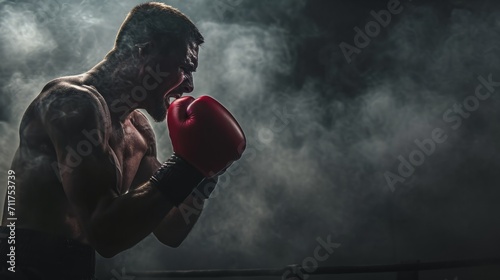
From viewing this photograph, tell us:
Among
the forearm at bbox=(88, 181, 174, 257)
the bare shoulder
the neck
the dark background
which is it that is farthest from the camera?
the dark background

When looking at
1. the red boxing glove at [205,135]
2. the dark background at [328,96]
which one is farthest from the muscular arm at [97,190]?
the dark background at [328,96]

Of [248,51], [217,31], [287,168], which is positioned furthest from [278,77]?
[287,168]

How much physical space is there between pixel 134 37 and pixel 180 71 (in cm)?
26

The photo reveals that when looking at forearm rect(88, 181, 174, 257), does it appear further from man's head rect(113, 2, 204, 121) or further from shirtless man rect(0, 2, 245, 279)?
man's head rect(113, 2, 204, 121)

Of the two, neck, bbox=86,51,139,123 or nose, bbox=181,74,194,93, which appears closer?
neck, bbox=86,51,139,123

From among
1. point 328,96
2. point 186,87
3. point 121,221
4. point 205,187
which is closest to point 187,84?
point 186,87

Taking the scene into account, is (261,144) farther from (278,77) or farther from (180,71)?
(180,71)

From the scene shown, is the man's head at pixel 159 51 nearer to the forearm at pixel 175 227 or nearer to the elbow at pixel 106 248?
the forearm at pixel 175 227

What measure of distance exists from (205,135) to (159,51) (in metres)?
0.59

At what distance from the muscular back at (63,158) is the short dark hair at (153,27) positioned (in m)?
0.43

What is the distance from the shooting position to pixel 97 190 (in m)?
1.59

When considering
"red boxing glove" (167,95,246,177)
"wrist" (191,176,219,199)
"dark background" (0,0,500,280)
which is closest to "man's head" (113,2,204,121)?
"red boxing glove" (167,95,246,177)

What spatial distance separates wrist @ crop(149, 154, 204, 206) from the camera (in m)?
1.65

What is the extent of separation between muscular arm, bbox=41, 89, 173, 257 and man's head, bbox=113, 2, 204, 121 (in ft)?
1.68
